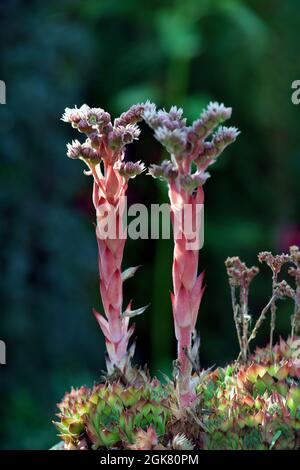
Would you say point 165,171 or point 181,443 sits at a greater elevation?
point 165,171

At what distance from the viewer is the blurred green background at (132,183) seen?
17.1ft

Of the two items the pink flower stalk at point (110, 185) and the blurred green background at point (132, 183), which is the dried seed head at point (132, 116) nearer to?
the pink flower stalk at point (110, 185)

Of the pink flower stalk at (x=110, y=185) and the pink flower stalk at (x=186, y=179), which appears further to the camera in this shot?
the pink flower stalk at (x=110, y=185)

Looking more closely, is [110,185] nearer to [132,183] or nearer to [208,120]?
[208,120]

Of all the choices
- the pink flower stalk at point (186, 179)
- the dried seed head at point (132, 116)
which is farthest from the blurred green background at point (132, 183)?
the dried seed head at point (132, 116)

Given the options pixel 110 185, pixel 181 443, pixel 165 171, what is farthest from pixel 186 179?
pixel 181 443

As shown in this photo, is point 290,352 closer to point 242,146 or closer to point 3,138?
point 3,138

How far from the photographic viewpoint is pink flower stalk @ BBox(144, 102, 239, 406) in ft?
5.37

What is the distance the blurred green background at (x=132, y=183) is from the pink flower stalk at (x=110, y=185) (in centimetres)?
275

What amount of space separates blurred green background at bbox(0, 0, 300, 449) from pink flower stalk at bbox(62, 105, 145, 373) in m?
2.75

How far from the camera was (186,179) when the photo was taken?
165 cm

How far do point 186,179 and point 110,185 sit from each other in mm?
233

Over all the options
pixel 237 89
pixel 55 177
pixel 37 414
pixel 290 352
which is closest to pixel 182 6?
pixel 237 89
